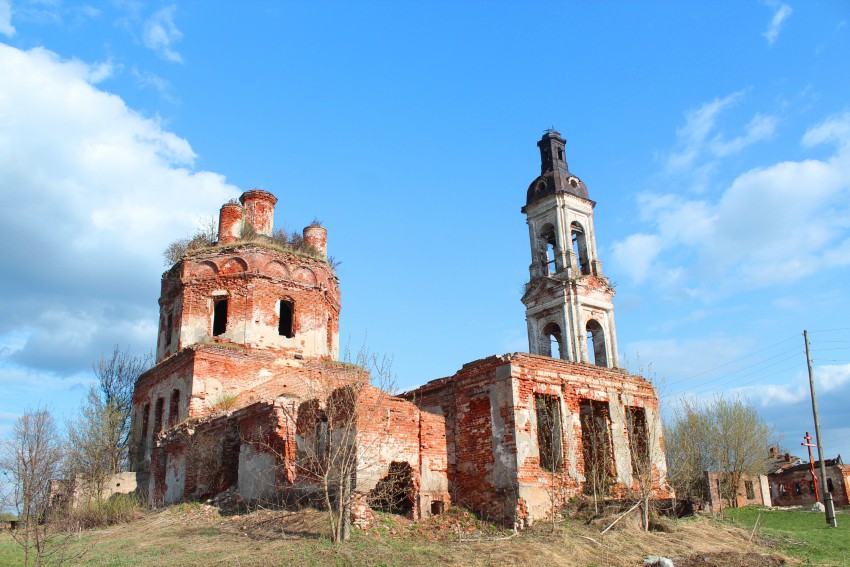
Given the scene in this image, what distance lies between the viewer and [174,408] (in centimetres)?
2209

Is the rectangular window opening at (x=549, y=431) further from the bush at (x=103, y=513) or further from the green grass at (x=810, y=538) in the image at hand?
the bush at (x=103, y=513)

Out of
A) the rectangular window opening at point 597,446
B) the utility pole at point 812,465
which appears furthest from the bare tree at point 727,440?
the rectangular window opening at point 597,446

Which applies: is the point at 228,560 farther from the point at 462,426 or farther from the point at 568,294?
the point at 568,294

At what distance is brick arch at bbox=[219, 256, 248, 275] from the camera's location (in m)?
24.0

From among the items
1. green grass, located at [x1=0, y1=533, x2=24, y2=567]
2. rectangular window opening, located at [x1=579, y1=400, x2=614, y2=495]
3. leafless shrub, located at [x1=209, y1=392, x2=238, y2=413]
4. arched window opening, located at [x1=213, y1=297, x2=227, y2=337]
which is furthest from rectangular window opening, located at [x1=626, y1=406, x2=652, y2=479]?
arched window opening, located at [x1=213, y1=297, x2=227, y2=337]

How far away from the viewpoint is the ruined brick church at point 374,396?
1492cm

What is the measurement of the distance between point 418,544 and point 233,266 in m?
14.3

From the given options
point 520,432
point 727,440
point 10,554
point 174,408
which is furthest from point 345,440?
point 727,440

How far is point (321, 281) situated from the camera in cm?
2541

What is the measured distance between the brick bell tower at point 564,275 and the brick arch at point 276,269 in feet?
28.0

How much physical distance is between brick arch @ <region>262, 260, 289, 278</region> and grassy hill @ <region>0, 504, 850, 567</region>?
31.3 feet

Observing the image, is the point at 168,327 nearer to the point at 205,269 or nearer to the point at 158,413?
the point at 205,269

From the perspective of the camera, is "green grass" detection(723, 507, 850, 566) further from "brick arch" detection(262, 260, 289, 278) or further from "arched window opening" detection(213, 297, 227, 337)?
"arched window opening" detection(213, 297, 227, 337)

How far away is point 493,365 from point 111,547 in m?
8.67
